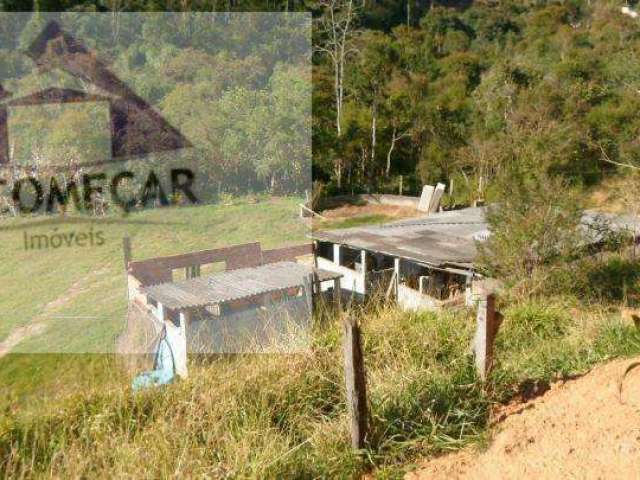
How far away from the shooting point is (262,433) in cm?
303

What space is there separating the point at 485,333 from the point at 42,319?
10.8m

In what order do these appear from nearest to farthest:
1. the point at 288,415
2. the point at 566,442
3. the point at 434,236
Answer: the point at 566,442
the point at 288,415
the point at 434,236

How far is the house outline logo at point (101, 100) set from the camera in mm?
22000

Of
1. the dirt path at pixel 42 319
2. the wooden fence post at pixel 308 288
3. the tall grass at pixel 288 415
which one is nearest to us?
the tall grass at pixel 288 415

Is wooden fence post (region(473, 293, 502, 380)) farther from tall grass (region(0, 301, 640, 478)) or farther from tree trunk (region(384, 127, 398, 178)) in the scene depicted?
tree trunk (region(384, 127, 398, 178))

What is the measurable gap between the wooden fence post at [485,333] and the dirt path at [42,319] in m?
9.22

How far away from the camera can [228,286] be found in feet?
28.5

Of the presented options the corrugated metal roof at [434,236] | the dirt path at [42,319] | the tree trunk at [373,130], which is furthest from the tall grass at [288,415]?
the tree trunk at [373,130]

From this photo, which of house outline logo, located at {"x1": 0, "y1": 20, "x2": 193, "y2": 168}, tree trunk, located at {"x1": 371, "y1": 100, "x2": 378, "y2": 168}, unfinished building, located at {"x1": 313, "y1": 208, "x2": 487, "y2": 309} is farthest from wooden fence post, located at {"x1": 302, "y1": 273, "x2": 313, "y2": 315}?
tree trunk, located at {"x1": 371, "y1": 100, "x2": 378, "y2": 168}

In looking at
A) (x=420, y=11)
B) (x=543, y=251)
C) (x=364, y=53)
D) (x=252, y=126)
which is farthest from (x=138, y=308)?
(x=420, y=11)

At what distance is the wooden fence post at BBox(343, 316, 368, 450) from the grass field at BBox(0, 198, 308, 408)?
548cm

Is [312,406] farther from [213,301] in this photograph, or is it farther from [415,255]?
[415,255]

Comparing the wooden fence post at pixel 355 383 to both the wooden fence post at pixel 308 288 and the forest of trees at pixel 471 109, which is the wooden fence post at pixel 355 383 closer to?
the wooden fence post at pixel 308 288

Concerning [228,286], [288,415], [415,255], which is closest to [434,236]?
[415,255]
